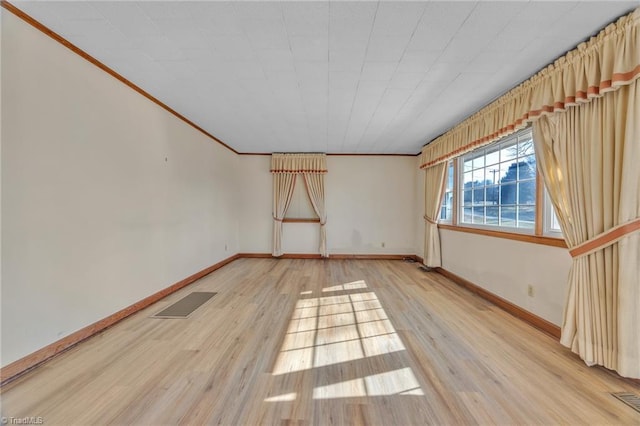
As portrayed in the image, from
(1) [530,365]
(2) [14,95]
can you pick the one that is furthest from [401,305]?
→ (2) [14,95]

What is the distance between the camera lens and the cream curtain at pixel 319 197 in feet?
17.8

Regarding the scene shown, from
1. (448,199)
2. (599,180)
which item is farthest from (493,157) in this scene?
(599,180)

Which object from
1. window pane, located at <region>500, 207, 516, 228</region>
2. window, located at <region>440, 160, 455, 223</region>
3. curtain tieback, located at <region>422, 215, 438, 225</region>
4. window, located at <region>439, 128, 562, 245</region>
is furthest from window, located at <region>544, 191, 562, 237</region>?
curtain tieback, located at <region>422, 215, 438, 225</region>

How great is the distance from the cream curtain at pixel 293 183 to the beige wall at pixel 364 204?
182 mm

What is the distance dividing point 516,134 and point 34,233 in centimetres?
451

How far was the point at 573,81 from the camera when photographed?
188 cm

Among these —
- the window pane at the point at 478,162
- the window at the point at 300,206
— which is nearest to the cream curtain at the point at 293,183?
the window at the point at 300,206

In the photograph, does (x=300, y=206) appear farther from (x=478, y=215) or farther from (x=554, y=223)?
(x=554, y=223)

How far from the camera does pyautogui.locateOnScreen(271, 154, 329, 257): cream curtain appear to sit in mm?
5395

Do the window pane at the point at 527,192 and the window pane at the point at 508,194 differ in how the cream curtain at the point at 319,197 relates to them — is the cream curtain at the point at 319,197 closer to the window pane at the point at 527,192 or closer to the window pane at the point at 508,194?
the window pane at the point at 508,194

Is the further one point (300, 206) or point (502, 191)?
point (300, 206)

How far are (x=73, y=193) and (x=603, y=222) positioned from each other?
4.03 meters

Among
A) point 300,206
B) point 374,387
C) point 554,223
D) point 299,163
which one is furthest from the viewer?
point 300,206

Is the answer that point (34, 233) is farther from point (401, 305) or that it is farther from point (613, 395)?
point (613, 395)
